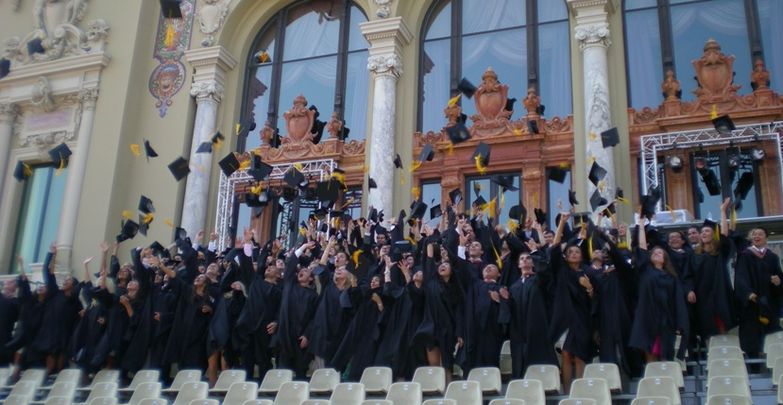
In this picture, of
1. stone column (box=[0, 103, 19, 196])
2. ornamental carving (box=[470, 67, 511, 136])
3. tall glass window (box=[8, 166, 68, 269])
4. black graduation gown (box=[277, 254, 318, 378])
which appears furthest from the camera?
stone column (box=[0, 103, 19, 196])

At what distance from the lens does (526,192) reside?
41.5 feet

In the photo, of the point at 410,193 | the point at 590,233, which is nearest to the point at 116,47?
the point at 410,193

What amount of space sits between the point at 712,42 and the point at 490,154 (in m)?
3.81

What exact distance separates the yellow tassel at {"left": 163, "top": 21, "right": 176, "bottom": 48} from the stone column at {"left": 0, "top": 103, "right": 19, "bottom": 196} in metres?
3.31

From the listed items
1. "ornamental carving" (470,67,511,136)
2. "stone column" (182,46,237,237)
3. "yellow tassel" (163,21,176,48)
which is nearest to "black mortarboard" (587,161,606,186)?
"ornamental carving" (470,67,511,136)

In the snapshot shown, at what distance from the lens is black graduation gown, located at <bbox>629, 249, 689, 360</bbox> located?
7312mm

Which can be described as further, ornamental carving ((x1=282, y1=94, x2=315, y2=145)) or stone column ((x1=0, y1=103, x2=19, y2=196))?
stone column ((x1=0, y1=103, x2=19, y2=196))

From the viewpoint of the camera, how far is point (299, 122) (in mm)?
14336

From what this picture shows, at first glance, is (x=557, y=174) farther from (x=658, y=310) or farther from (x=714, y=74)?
(x=658, y=310)

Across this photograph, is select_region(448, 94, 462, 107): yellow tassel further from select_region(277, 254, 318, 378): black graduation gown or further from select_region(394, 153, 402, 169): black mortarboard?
select_region(277, 254, 318, 378): black graduation gown

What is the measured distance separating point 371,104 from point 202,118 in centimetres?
325

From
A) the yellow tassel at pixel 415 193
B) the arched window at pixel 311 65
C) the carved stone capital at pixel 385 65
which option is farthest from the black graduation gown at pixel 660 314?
the arched window at pixel 311 65

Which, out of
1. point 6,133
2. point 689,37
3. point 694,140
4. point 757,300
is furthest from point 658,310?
point 6,133

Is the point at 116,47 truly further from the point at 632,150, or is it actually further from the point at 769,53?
the point at 769,53
